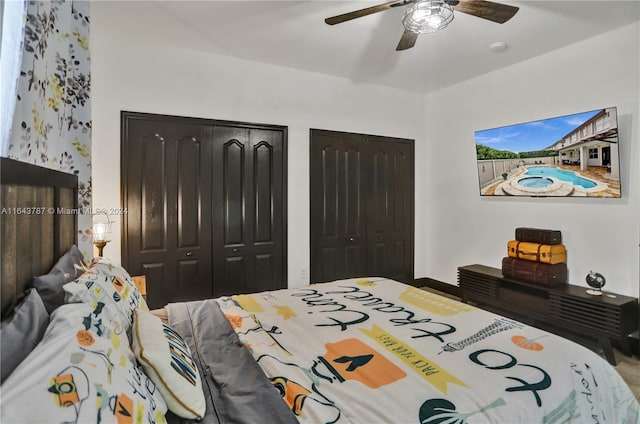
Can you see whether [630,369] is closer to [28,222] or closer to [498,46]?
[498,46]

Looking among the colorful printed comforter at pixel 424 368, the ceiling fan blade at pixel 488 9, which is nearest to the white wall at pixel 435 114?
the ceiling fan blade at pixel 488 9

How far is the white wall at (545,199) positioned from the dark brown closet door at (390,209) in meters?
0.32

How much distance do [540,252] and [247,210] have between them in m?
2.94

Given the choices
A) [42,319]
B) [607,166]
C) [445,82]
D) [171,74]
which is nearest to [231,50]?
[171,74]

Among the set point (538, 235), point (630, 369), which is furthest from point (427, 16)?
point (630, 369)

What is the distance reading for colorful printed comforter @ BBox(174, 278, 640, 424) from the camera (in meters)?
1.06

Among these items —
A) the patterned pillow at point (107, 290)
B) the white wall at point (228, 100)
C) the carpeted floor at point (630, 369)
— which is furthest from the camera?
the white wall at point (228, 100)

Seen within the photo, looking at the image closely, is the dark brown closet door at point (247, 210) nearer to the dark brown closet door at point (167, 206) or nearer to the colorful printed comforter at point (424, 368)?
the dark brown closet door at point (167, 206)

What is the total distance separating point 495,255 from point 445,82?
2.22m

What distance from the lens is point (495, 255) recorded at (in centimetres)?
386

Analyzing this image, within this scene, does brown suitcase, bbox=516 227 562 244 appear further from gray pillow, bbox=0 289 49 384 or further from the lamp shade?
the lamp shade

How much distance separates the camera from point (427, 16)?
208 cm

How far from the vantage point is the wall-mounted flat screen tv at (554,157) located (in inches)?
111

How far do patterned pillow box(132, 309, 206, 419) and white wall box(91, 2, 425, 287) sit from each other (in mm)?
2243
